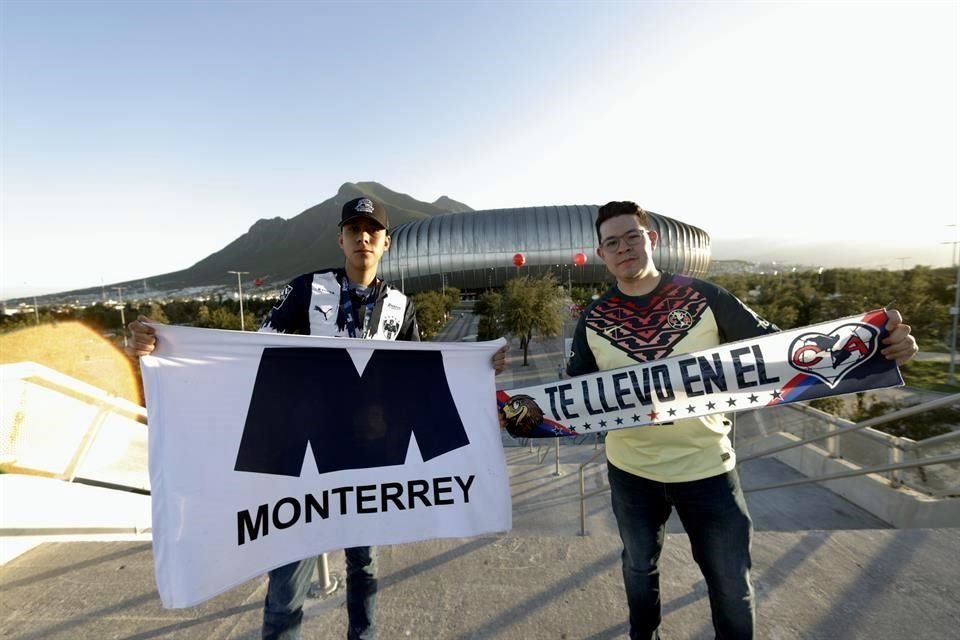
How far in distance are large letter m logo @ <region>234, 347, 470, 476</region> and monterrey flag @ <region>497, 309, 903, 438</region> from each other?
0.92 meters

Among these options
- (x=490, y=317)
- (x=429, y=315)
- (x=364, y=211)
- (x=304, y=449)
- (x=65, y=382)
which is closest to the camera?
(x=304, y=449)

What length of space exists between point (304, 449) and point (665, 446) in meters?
2.02

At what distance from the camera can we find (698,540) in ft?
6.84

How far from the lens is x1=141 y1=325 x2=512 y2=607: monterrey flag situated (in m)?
2.15

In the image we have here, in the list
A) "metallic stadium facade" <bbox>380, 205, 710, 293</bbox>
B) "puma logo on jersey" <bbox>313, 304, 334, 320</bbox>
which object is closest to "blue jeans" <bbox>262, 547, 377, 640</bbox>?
"puma logo on jersey" <bbox>313, 304, 334, 320</bbox>

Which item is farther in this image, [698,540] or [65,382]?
[65,382]

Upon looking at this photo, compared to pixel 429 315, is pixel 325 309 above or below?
above

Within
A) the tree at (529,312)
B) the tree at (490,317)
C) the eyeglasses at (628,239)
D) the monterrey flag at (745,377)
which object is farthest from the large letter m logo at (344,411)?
the tree at (490,317)

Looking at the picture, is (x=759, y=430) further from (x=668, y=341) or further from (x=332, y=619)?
A: (x=332, y=619)

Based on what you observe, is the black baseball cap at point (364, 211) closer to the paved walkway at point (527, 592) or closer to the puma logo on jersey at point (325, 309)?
the puma logo on jersey at point (325, 309)

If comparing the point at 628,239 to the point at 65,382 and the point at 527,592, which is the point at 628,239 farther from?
the point at 65,382

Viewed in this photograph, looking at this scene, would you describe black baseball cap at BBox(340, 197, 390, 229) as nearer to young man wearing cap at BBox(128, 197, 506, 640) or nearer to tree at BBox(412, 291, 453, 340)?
young man wearing cap at BBox(128, 197, 506, 640)

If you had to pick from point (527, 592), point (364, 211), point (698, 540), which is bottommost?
point (527, 592)

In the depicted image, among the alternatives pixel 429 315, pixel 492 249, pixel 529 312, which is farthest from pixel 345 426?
pixel 492 249
